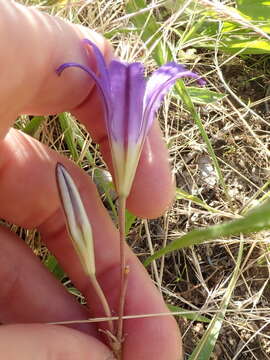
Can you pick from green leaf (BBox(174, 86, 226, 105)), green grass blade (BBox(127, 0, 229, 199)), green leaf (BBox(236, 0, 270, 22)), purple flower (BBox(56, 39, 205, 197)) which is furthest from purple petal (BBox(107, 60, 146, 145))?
green leaf (BBox(236, 0, 270, 22))

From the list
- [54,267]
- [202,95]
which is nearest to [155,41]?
[202,95]

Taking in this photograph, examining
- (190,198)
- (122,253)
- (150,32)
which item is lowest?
(190,198)

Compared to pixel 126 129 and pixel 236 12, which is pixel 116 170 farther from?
pixel 236 12

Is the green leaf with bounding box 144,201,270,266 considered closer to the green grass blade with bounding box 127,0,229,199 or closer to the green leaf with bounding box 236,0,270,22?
the green grass blade with bounding box 127,0,229,199

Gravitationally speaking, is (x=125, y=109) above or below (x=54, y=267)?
above

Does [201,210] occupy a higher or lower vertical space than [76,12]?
lower

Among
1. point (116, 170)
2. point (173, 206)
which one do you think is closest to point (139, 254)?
point (173, 206)

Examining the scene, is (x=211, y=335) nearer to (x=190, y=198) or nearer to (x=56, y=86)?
(x=190, y=198)
